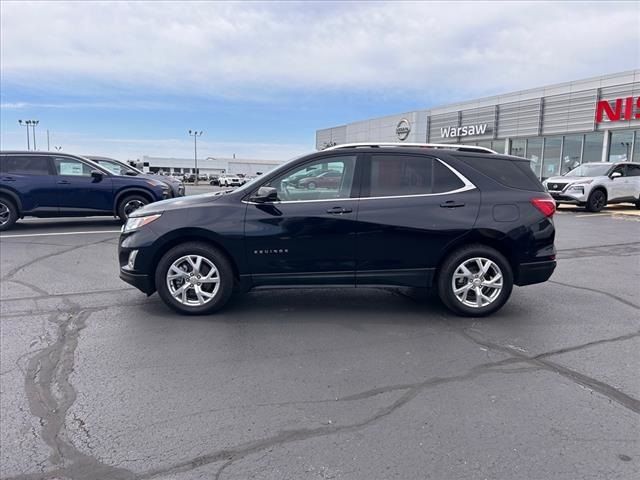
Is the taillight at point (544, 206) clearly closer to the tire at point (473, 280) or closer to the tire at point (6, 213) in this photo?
the tire at point (473, 280)

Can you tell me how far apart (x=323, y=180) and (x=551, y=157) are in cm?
2570

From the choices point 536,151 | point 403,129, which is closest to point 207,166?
point 403,129

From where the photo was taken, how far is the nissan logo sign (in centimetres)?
3759

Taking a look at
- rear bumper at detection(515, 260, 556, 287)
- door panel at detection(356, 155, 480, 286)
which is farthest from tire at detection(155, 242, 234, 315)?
rear bumper at detection(515, 260, 556, 287)

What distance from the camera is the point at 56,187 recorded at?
11250 mm

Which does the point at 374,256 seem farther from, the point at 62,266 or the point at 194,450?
the point at 62,266

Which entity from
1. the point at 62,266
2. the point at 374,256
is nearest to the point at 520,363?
the point at 374,256

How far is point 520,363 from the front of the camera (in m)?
3.86

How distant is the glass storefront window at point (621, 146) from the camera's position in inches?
882

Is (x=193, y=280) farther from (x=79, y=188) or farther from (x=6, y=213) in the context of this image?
(x=6, y=213)

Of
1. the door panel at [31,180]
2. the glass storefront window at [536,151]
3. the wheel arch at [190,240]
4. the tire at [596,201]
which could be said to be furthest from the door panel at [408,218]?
the glass storefront window at [536,151]

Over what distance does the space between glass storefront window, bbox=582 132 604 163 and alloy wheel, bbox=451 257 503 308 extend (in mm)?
22856

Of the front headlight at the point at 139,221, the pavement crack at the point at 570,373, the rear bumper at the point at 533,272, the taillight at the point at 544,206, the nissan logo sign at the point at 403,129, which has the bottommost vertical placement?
the pavement crack at the point at 570,373

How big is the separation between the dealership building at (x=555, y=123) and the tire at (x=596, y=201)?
6584mm
